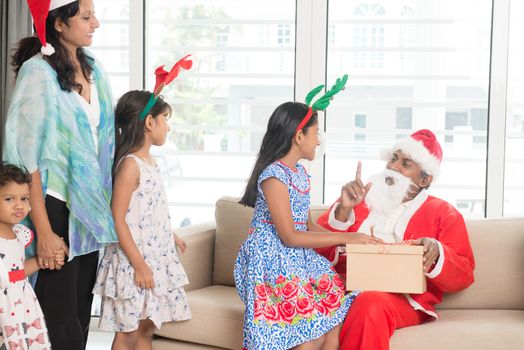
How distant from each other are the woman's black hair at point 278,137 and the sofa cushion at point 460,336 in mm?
722

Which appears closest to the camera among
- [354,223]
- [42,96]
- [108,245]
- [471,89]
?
[42,96]

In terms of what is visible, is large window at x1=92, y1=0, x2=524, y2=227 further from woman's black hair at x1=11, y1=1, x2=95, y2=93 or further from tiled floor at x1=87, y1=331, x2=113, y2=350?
A: woman's black hair at x1=11, y1=1, x2=95, y2=93

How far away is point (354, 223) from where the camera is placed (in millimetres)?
3143

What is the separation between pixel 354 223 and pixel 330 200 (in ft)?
3.01

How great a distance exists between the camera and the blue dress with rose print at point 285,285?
8.93 feet

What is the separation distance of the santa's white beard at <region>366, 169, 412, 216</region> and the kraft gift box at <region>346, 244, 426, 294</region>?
329 mm

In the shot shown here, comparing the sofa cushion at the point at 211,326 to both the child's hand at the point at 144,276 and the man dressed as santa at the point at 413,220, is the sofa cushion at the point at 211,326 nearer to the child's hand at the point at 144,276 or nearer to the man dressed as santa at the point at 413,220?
the child's hand at the point at 144,276

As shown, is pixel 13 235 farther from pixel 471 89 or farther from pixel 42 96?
pixel 471 89

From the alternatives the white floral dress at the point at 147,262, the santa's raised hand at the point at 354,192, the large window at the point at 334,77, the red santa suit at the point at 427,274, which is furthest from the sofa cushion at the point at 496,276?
the white floral dress at the point at 147,262

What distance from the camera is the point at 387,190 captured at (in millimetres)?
2982

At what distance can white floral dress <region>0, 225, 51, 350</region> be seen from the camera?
2.39 metres

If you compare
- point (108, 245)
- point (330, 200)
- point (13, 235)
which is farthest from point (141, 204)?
point (330, 200)

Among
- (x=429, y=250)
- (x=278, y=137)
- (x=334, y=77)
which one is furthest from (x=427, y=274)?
(x=334, y=77)

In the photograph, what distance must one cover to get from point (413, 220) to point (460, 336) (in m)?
0.52
